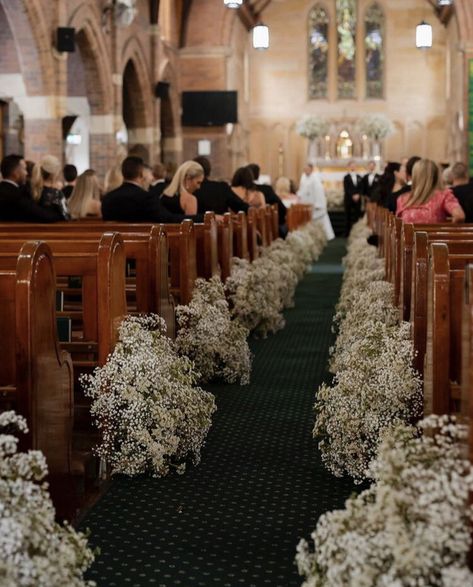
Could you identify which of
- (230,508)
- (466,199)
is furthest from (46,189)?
(230,508)

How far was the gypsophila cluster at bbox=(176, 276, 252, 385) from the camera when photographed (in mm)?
6000

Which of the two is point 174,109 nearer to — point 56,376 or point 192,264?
point 192,264

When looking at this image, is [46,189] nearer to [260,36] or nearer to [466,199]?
[466,199]

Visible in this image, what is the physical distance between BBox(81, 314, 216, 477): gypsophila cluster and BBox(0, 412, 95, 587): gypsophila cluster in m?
1.53

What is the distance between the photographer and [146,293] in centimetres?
525

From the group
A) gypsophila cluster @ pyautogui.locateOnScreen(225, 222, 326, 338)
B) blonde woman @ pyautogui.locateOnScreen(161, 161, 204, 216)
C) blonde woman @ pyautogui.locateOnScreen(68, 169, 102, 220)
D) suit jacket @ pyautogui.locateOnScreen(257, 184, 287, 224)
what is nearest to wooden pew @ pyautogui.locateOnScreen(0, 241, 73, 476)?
gypsophila cluster @ pyautogui.locateOnScreen(225, 222, 326, 338)

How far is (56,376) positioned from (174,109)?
2027 cm

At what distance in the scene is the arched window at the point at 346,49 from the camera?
28.6 m

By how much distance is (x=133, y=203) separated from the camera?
24.0 ft

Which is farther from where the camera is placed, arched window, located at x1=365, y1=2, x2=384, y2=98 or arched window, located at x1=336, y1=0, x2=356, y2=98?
arched window, located at x1=336, y1=0, x2=356, y2=98

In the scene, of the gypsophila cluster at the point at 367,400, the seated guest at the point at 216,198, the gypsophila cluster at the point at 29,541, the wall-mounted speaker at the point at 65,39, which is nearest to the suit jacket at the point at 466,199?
the seated guest at the point at 216,198

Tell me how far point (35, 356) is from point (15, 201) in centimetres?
449

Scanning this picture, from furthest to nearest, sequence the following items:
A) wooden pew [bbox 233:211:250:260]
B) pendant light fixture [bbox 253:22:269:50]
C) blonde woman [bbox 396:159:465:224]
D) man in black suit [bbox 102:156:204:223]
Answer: pendant light fixture [bbox 253:22:269:50] → wooden pew [bbox 233:211:250:260] → blonde woman [bbox 396:159:465:224] → man in black suit [bbox 102:156:204:223]

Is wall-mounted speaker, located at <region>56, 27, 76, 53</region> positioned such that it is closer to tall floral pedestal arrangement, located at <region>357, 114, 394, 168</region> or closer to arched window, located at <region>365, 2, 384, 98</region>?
tall floral pedestal arrangement, located at <region>357, 114, 394, 168</region>
